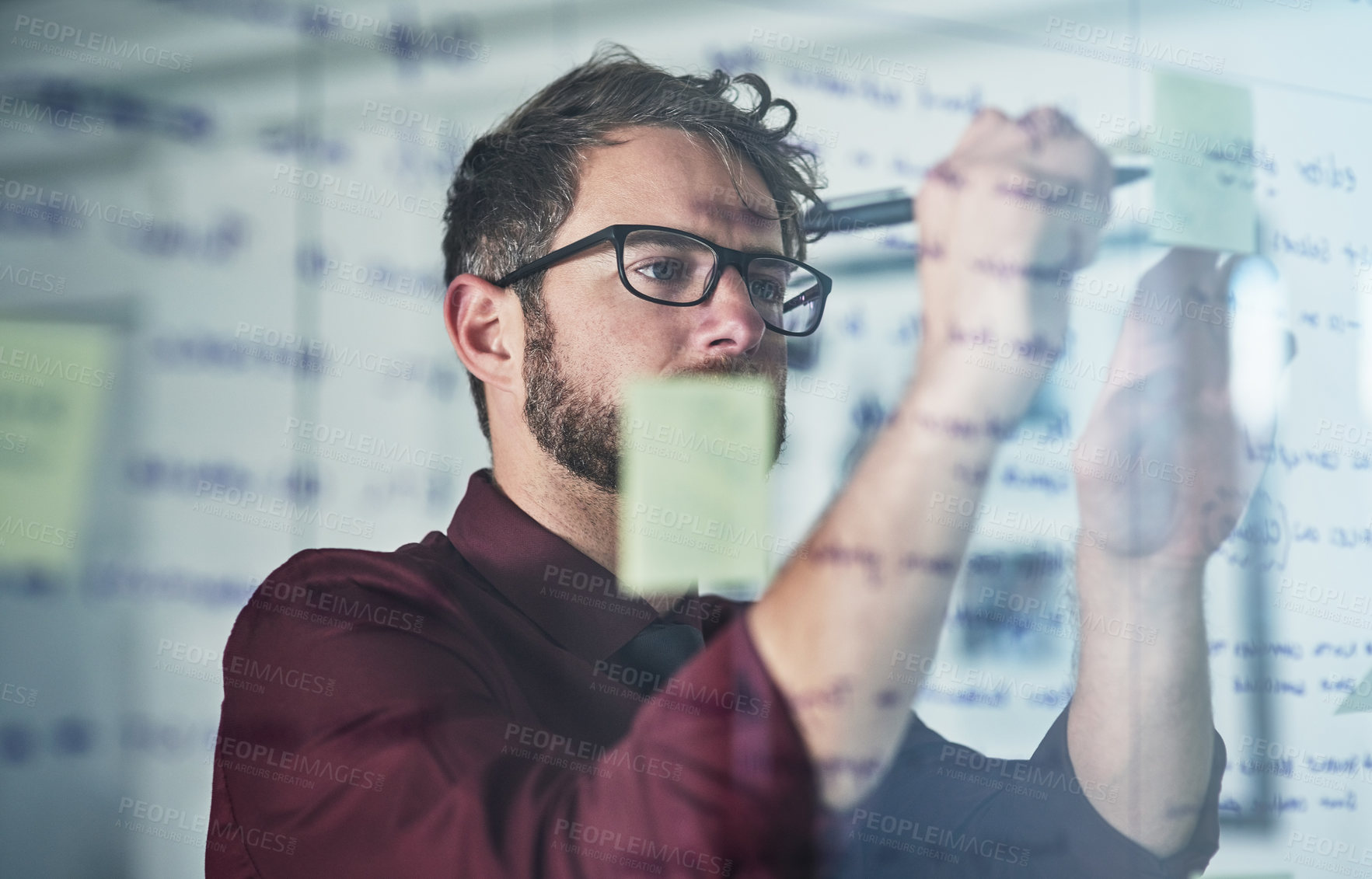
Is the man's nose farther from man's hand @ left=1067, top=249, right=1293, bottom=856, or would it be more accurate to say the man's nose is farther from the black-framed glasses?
man's hand @ left=1067, top=249, right=1293, bottom=856

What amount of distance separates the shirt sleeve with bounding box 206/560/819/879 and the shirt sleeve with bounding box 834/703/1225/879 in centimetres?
10

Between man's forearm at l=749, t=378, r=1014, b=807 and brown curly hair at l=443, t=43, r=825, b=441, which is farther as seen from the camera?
brown curly hair at l=443, t=43, r=825, b=441

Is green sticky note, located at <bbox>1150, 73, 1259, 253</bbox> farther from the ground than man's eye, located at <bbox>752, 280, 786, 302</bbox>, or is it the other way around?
green sticky note, located at <bbox>1150, 73, 1259, 253</bbox>

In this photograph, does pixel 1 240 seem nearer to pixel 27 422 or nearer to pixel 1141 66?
pixel 27 422

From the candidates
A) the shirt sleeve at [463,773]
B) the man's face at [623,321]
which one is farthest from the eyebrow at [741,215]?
the shirt sleeve at [463,773]

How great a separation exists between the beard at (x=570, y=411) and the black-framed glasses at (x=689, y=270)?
40mm

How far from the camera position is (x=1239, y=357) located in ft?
2.27

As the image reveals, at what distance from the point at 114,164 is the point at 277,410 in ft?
0.56

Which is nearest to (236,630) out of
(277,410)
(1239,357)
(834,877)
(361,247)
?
(277,410)

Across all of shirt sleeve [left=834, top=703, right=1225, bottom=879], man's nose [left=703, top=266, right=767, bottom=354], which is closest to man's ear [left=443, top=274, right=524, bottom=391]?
man's nose [left=703, top=266, right=767, bottom=354]

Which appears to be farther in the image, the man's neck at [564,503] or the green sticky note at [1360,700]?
the green sticky note at [1360,700]

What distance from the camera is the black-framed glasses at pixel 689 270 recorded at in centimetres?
57

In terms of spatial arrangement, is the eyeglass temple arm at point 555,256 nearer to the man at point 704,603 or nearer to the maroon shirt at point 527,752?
the man at point 704,603

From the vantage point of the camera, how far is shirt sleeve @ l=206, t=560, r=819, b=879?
1.42 feet
